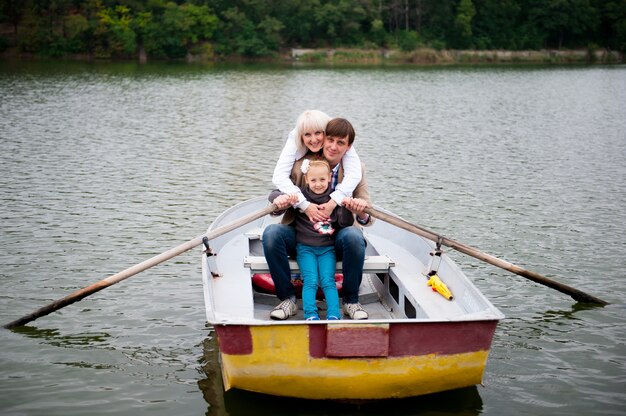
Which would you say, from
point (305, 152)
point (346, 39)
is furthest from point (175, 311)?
point (346, 39)

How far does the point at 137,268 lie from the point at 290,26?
68492 millimetres

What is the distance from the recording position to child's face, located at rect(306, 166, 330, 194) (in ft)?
21.4

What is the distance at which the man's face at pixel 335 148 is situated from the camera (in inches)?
253

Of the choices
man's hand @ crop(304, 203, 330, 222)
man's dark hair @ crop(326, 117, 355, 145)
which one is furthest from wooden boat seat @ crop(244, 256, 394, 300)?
man's dark hair @ crop(326, 117, 355, 145)

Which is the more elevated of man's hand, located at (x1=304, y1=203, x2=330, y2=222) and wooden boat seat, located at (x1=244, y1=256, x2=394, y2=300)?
man's hand, located at (x1=304, y1=203, x2=330, y2=222)

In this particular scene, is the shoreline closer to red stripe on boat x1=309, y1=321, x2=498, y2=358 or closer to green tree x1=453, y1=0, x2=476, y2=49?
green tree x1=453, y1=0, x2=476, y2=49

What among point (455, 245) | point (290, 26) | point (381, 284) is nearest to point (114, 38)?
point (290, 26)

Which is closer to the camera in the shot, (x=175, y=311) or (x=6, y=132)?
(x=175, y=311)

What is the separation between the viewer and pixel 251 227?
8875 mm

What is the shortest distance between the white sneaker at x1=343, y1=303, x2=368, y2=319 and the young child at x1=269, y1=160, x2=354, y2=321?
296mm

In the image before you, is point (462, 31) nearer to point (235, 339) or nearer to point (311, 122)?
point (311, 122)

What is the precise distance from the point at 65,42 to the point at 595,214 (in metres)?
55.8

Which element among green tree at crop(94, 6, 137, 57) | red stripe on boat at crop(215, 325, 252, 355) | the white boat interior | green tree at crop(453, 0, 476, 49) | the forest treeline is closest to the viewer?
red stripe on boat at crop(215, 325, 252, 355)

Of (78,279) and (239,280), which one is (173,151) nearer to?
(78,279)
